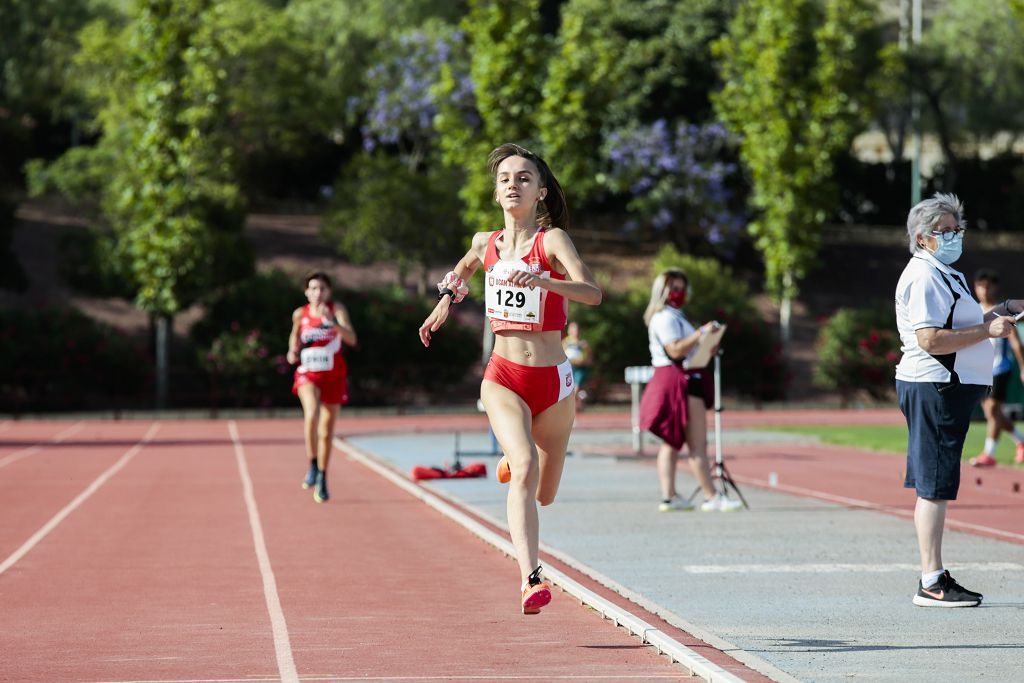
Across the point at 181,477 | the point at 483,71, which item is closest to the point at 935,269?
the point at 181,477

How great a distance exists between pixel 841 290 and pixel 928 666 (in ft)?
174

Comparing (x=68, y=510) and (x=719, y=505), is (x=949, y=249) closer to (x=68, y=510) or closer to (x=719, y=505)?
(x=719, y=505)

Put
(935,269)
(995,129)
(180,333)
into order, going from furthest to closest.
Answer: (995,129) → (180,333) → (935,269)

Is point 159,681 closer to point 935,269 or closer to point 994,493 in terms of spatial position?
point 935,269

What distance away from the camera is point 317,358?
49.2 ft

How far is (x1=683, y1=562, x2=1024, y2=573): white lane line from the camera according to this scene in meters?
9.83

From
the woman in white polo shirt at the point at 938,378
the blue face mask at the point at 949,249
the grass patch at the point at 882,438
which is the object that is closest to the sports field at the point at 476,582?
the woman in white polo shirt at the point at 938,378

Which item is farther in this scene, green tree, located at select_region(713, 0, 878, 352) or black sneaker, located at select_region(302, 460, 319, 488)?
green tree, located at select_region(713, 0, 878, 352)

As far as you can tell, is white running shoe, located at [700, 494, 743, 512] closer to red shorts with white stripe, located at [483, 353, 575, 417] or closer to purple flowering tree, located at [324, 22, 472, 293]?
red shorts with white stripe, located at [483, 353, 575, 417]

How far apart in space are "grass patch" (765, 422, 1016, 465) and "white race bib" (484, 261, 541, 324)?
12682mm

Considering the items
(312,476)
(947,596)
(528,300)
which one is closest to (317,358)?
(312,476)

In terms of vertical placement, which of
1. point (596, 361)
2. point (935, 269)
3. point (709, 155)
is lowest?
point (596, 361)

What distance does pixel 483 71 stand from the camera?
125ft

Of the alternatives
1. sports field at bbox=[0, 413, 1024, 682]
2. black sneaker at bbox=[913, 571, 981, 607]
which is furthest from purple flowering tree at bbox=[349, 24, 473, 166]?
black sneaker at bbox=[913, 571, 981, 607]
